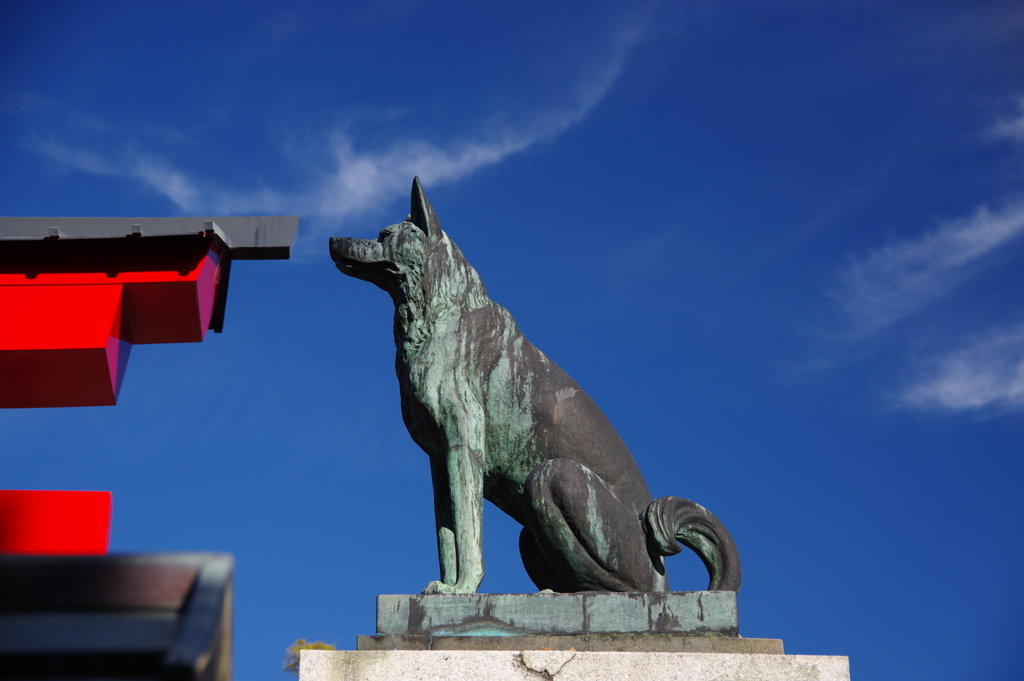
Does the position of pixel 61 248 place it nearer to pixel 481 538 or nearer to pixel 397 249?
pixel 397 249

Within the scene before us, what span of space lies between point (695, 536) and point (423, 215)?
2.36 meters

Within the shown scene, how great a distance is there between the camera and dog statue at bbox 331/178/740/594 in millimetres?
4719

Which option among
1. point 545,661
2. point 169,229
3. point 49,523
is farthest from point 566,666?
point 169,229

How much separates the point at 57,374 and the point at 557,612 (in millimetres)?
3036

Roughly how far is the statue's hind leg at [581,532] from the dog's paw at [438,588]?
0.56 metres

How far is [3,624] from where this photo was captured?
999 millimetres

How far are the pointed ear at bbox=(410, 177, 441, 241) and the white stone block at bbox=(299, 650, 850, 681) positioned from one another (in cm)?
236

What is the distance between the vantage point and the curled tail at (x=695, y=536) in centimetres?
482

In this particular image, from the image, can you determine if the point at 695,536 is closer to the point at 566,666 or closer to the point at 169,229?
the point at 566,666

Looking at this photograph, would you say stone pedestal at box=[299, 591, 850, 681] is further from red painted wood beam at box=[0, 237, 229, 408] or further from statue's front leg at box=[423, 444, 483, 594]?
red painted wood beam at box=[0, 237, 229, 408]

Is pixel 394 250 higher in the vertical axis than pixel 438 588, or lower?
higher

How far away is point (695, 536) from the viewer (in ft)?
16.3

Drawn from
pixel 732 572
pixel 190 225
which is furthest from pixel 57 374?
pixel 732 572

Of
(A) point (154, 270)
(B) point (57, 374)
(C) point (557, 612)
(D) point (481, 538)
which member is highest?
(A) point (154, 270)
